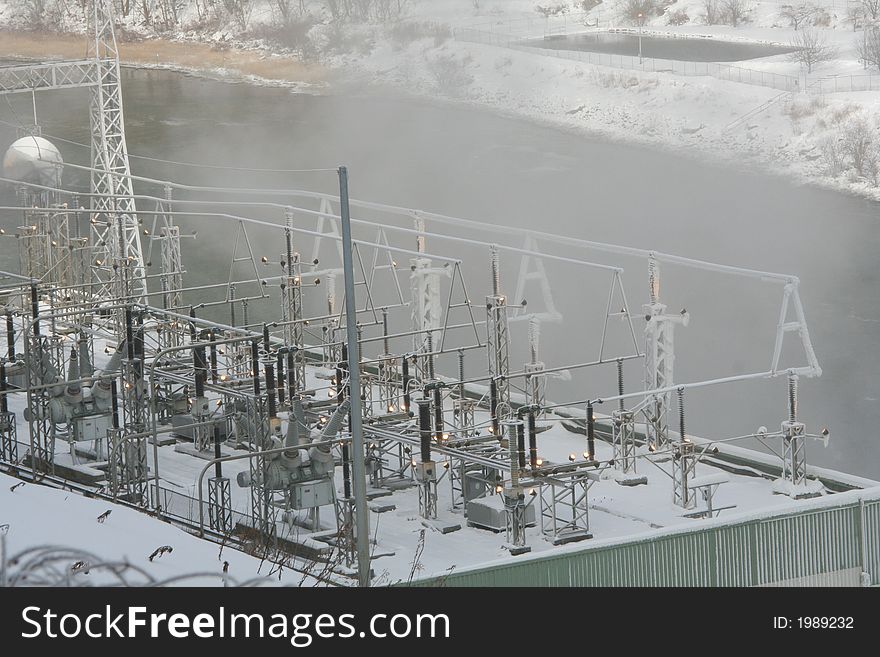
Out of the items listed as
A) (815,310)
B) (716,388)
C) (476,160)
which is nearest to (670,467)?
(716,388)

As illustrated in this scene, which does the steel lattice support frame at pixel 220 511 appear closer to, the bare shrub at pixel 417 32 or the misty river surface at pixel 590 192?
the misty river surface at pixel 590 192

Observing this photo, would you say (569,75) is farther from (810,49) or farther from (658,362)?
(658,362)

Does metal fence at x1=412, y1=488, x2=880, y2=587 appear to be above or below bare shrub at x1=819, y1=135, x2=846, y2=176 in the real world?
above

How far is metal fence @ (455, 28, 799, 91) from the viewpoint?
6144cm

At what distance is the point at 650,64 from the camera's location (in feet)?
211

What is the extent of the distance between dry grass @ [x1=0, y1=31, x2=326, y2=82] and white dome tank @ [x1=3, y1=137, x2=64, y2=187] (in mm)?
37961

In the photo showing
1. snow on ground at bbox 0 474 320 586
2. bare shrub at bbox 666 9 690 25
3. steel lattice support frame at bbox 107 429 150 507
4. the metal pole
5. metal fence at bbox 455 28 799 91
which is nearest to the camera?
snow on ground at bbox 0 474 320 586

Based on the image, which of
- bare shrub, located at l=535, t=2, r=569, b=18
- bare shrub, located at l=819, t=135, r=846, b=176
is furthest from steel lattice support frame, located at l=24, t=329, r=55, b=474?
bare shrub, located at l=535, t=2, r=569, b=18

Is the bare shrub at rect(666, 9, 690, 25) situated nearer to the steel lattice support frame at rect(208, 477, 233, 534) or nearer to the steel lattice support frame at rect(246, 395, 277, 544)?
the steel lattice support frame at rect(246, 395, 277, 544)

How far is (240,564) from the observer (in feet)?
48.8

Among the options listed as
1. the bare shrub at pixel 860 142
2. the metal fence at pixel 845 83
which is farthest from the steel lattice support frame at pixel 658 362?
the metal fence at pixel 845 83

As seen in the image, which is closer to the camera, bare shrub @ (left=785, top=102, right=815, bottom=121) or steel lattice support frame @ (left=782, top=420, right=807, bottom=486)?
steel lattice support frame @ (left=782, top=420, right=807, bottom=486)

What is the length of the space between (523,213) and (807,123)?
1169cm
